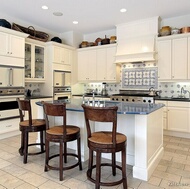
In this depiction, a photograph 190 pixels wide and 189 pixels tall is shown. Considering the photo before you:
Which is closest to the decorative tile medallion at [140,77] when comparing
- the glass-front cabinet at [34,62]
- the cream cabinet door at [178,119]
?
the cream cabinet door at [178,119]

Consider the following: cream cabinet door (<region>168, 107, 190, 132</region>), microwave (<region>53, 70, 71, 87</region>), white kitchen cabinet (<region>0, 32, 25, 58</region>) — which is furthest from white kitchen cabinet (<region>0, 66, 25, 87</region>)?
cream cabinet door (<region>168, 107, 190, 132</region>)

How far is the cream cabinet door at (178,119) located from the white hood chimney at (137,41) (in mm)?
1438

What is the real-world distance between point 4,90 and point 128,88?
341 cm

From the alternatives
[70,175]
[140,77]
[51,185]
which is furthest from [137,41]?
[51,185]

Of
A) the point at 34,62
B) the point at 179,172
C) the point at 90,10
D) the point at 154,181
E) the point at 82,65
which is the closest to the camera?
the point at 154,181

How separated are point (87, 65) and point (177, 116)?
3.19 metres

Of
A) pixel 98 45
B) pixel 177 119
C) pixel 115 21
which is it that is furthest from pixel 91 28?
pixel 177 119

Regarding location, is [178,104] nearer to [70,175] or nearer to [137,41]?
[137,41]

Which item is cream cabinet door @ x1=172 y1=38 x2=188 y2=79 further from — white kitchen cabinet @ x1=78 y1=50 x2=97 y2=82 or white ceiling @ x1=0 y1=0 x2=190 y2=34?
white kitchen cabinet @ x1=78 y1=50 x2=97 y2=82

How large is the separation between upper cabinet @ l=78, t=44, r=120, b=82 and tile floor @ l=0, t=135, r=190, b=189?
2989mm

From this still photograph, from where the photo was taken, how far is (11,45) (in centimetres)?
405

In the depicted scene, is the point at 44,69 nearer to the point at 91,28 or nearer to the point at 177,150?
the point at 91,28

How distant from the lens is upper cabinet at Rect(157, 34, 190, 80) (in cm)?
423

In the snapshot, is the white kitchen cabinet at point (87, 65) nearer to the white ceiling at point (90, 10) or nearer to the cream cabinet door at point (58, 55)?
the cream cabinet door at point (58, 55)
